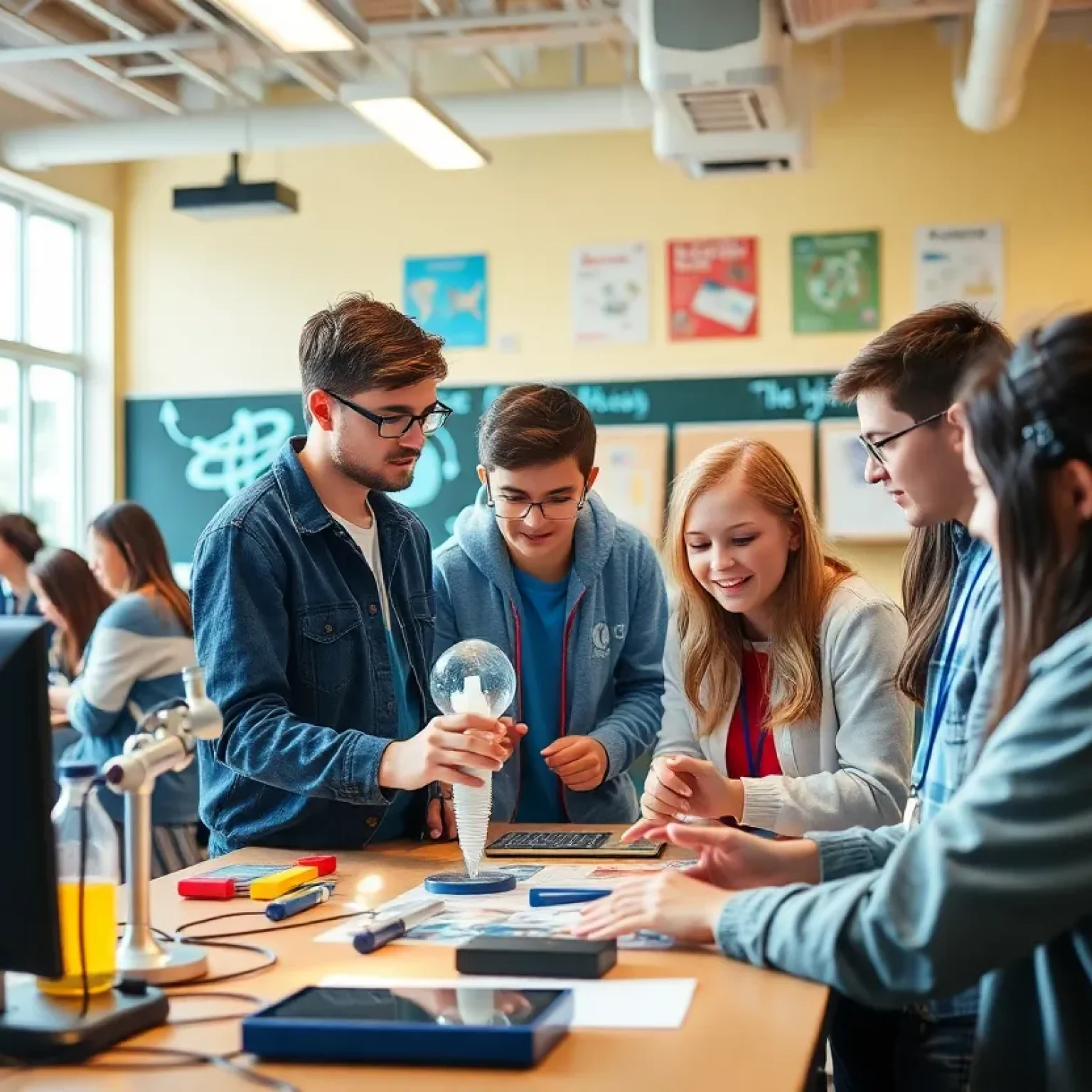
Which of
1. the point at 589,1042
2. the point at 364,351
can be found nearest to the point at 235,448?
the point at 364,351

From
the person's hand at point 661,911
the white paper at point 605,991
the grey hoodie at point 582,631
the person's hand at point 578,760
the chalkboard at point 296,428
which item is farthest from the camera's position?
the chalkboard at point 296,428

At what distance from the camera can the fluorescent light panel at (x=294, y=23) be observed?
13.5ft

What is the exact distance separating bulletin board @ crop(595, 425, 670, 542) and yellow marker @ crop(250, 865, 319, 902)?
4239 mm

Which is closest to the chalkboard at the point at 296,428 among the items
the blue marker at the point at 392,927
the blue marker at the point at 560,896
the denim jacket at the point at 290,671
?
the denim jacket at the point at 290,671

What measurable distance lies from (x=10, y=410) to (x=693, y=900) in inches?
220

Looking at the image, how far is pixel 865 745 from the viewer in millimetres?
2145

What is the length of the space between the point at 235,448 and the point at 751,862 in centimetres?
531

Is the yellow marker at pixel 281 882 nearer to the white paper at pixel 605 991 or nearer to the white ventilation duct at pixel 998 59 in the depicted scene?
the white paper at pixel 605 991

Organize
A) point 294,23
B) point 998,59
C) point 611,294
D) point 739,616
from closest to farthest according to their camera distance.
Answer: point 739,616, point 294,23, point 998,59, point 611,294

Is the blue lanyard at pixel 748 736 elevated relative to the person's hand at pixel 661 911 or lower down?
elevated

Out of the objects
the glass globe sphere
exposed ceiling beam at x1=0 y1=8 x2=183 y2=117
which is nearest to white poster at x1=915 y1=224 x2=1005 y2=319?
exposed ceiling beam at x1=0 y1=8 x2=183 y2=117

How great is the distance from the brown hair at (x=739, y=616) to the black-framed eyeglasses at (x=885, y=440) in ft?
1.19

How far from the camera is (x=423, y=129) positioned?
516 cm

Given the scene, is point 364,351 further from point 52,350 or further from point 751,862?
point 52,350
